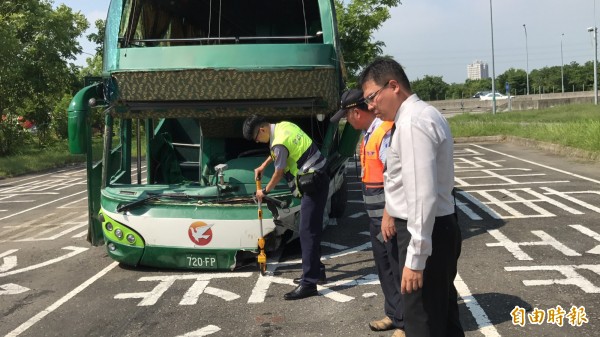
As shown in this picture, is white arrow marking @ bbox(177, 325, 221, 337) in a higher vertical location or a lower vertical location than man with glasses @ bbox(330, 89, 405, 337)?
lower

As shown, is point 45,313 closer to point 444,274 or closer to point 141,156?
point 141,156

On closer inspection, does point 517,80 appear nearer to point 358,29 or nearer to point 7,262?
point 358,29

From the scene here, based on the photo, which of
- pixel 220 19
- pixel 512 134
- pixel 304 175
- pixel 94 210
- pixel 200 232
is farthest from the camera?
pixel 512 134

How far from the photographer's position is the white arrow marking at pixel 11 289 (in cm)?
567

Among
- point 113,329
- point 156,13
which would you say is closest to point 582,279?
point 113,329

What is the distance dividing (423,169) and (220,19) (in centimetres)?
547

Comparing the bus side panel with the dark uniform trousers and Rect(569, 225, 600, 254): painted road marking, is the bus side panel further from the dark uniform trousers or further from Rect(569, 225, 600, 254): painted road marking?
Rect(569, 225, 600, 254): painted road marking

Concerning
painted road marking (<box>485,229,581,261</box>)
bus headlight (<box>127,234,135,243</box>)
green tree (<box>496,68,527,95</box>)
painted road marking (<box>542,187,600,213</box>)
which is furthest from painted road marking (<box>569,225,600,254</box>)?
green tree (<box>496,68,527,95</box>)

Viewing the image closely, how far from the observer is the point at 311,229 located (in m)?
4.98

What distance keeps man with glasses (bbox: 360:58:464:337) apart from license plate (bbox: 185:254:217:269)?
324cm

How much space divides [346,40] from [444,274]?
1832cm

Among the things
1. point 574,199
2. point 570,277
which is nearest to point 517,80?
point 574,199

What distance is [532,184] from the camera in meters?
10.8

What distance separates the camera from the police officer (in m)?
4.92
